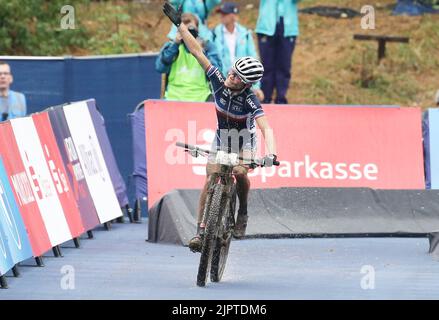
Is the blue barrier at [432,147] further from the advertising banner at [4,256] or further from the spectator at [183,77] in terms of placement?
the advertising banner at [4,256]

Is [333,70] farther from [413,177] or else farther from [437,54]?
[413,177]

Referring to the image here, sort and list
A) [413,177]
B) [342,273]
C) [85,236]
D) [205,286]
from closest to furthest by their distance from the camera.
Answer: [205,286] → [342,273] → [85,236] → [413,177]

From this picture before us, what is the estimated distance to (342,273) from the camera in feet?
43.4

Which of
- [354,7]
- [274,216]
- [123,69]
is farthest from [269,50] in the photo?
[354,7]

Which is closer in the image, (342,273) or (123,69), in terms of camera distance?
(342,273)

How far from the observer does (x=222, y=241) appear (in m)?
12.3

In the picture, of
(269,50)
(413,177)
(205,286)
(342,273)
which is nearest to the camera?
(205,286)

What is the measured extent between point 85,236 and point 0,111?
2.61 meters

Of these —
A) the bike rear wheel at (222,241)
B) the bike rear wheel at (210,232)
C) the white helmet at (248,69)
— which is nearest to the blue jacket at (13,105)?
the bike rear wheel at (222,241)

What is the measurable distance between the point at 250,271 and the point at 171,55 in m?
5.55

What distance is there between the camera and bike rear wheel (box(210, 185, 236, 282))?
12227mm

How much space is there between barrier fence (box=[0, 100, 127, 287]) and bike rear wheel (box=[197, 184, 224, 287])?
178 cm
